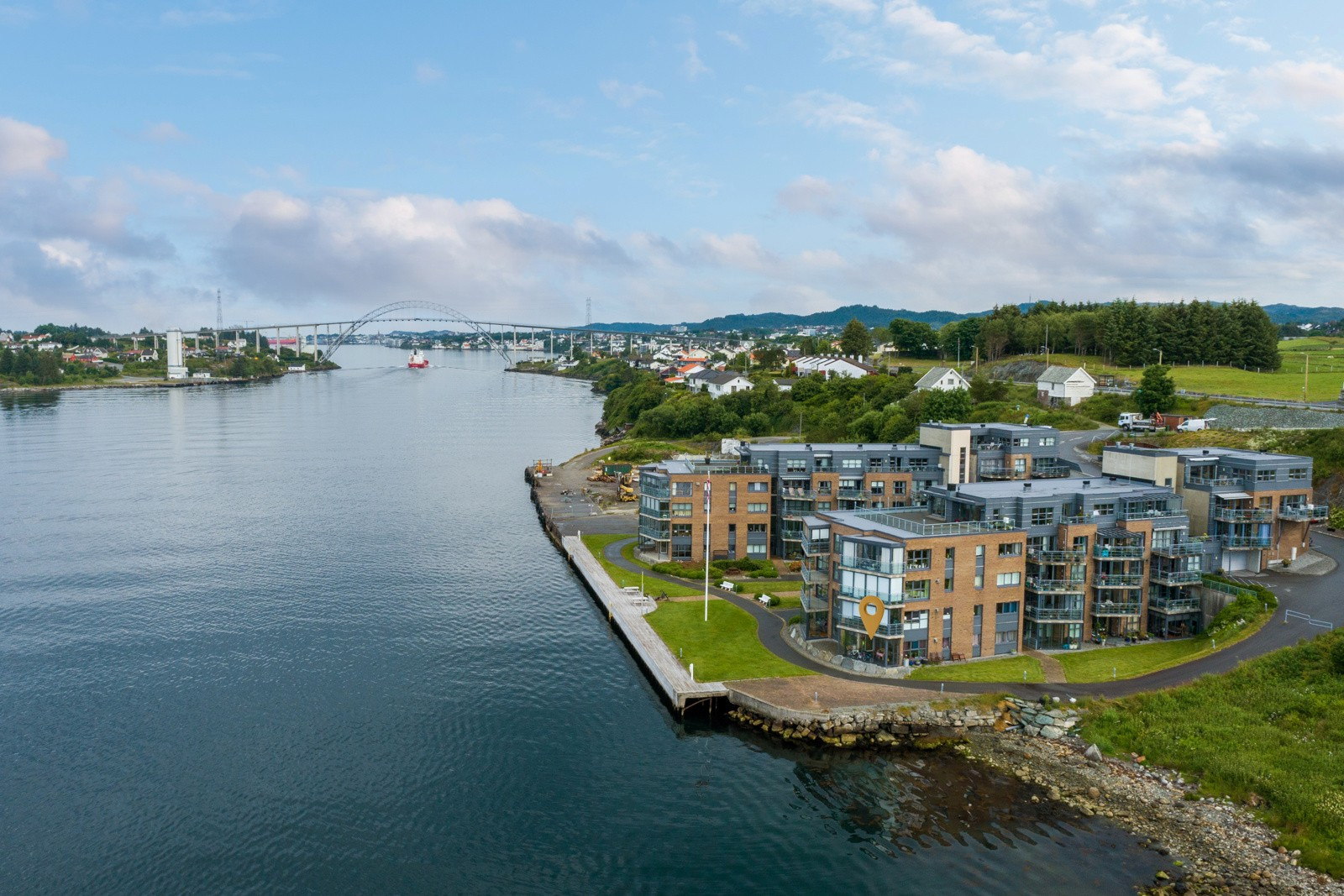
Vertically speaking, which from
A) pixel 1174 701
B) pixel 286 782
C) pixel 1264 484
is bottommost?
pixel 286 782

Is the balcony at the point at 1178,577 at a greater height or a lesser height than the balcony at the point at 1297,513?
lesser

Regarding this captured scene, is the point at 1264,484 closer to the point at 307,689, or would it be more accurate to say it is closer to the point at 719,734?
the point at 719,734

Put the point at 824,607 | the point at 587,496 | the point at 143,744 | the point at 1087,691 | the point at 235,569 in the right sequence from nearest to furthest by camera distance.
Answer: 1. the point at 143,744
2. the point at 1087,691
3. the point at 824,607
4. the point at 235,569
5. the point at 587,496

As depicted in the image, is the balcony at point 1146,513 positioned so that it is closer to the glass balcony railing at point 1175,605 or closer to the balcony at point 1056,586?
the glass balcony railing at point 1175,605

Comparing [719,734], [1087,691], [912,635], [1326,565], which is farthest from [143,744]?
[1326,565]

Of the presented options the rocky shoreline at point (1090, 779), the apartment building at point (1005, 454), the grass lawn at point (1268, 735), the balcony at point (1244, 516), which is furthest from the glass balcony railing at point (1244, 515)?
the rocky shoreline at point (1090, 779)

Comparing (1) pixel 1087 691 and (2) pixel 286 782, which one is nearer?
(2) pixel 286 782
